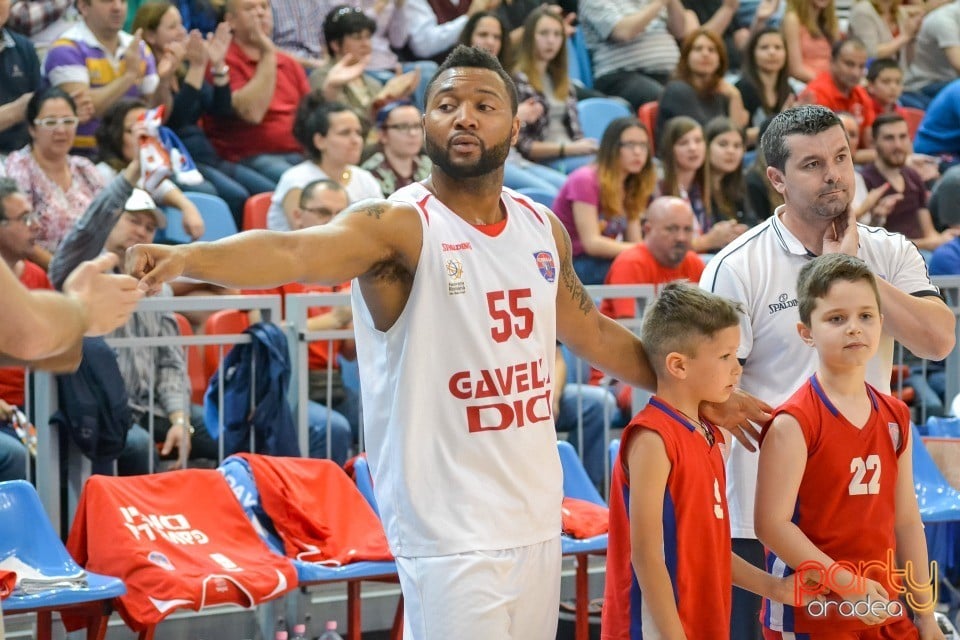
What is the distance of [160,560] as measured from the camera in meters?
5.07

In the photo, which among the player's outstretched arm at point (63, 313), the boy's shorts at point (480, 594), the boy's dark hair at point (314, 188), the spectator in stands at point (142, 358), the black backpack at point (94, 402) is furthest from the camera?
the boy's dark hair at point (314, 188)

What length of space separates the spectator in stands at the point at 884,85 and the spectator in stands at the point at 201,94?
5.21m

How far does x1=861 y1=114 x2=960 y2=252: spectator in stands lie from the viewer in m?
9.58

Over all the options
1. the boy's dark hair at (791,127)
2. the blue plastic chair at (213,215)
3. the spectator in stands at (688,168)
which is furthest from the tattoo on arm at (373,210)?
the spectator in stands at (688,168)

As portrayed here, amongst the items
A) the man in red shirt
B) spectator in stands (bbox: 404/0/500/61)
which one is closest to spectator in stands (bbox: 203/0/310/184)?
spectator in stands (bbox: 404/0/500/61)

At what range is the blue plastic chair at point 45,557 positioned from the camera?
15.7 feet

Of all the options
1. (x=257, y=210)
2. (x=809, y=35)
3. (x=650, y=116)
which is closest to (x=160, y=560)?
(x=257, y=210)

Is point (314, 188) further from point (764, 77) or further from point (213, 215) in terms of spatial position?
point (764, 77)

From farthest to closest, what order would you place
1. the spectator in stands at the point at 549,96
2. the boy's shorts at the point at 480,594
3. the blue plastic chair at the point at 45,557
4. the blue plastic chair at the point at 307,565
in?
1. the spectator in stands at the point at 549,96
2. the blue plastic chair at the point at 307,565
3. the blue plastic chair at the point at 45,557
4. the boy's shorts at the point at 480,594

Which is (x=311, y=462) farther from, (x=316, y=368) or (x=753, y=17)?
(x=753, y=17)

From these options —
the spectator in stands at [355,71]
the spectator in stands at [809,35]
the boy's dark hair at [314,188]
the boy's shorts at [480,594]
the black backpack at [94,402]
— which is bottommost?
the boy's shorts at [480,594]

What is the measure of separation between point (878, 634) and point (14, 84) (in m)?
5.73

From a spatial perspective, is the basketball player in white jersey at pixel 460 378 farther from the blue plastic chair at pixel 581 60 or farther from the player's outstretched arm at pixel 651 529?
the blue plastic chair at pixel 581 60

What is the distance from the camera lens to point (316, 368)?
655 centimetres
